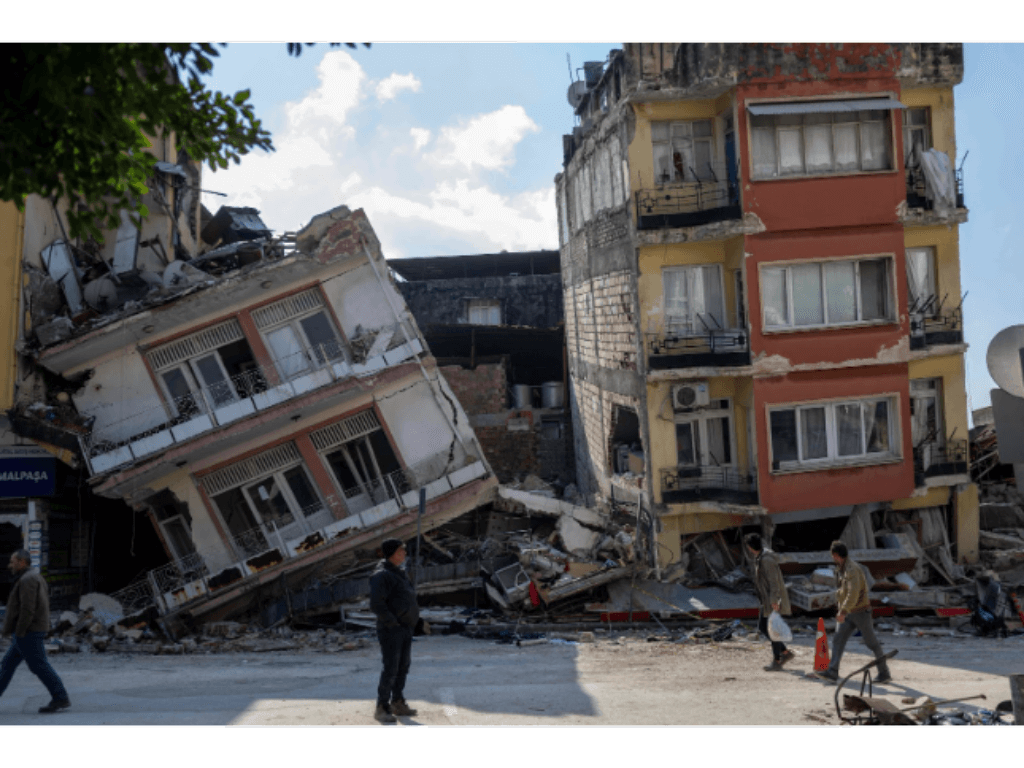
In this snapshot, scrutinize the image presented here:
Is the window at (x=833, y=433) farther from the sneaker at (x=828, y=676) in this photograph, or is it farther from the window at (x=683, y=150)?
the sneaker at (x=828, y=676)

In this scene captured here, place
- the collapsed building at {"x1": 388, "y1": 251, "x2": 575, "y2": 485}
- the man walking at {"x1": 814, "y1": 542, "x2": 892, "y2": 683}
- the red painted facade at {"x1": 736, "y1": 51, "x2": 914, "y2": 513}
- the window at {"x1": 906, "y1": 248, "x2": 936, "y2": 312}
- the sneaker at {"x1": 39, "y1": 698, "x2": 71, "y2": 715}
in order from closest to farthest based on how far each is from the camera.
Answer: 1. the sneaker at {"x1": 39, "y1": 698, "x2": 71, "y2": 715}
2. the man walking at {"x1": 814, "y1": 542, "x2": 892, "y2": 683}
3. the red painted facade at {"x1": 736, "y1": 51, "x2": 914, "y2": 513}
4. the window at {"x1": 906, "y1": 248, "x2": 936, "y2": 312}
5. the collapsed building at {"x1": 388, "y1": 251, "x2": 575, "y2": 485}

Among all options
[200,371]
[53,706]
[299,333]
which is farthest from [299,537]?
[53,706]

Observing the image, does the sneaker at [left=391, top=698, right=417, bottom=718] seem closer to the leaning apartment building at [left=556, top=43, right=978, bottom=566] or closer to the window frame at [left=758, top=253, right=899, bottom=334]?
the leaning apartment building at [left=556, top=43, right=978, bottom=566]

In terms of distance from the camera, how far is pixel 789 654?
450 inches

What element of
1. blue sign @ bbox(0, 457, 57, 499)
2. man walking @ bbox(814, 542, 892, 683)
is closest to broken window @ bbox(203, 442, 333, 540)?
blue sign @ bbox(0, 457, 57, 499)

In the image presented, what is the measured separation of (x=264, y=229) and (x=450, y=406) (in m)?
9.89

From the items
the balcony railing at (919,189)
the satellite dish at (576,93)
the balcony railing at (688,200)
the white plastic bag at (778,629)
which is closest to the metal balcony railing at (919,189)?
the balcony railing at (919,189)

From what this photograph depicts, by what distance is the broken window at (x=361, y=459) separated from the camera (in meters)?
21.3

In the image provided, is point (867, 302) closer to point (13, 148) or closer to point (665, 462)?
point (665, 462)

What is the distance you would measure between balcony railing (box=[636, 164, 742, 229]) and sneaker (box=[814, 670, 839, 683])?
10.0m

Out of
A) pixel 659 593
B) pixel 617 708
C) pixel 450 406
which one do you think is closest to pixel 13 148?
pixel 617 708

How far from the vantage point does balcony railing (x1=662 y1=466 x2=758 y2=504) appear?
18672 millimetres

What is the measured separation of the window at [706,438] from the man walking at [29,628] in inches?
493

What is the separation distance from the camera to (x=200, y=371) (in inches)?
829
